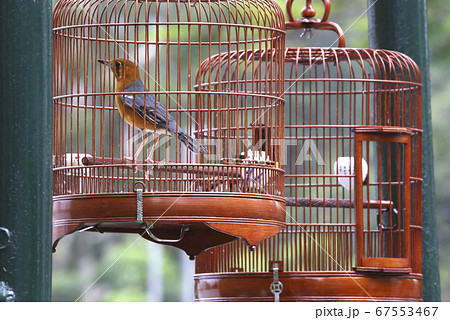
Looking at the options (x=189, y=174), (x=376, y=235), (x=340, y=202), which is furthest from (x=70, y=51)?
(x=376, y=235)

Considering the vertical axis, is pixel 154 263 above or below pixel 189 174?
below

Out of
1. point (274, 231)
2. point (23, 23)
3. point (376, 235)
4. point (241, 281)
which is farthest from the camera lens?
point (376, 235)

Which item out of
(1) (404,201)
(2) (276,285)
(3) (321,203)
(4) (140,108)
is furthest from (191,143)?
(1) (404,201)

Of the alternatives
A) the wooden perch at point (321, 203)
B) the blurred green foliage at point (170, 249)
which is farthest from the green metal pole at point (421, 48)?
the blurred green foliage at point (170, 249)

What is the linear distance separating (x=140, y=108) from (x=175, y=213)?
0.84m

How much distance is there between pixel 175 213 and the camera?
6059 mm

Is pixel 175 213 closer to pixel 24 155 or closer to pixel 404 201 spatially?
pixel 24 155

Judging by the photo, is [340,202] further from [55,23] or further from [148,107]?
[55,23]

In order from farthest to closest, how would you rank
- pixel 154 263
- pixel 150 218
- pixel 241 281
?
pixel 154 263, pixel 241 281, pixel 150 218

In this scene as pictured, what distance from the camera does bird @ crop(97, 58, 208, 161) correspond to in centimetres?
644

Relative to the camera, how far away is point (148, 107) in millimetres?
6512

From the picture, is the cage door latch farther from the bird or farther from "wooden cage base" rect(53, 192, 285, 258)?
the bird

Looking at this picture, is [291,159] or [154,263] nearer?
[291,159]
